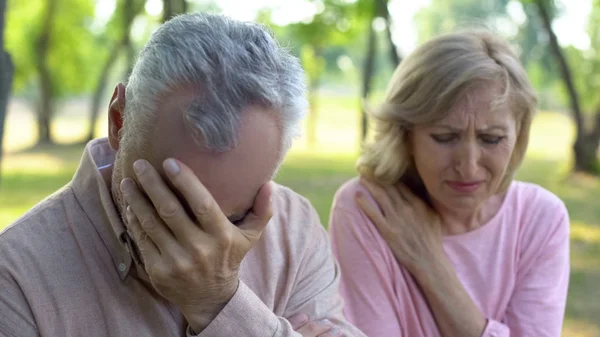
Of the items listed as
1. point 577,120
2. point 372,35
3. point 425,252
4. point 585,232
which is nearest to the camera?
point 425,252

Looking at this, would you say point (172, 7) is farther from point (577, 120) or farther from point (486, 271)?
point (577, 120)

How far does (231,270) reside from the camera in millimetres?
1641

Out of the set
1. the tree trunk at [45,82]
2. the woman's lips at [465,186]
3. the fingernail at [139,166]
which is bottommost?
the tree trunk at [45,82]

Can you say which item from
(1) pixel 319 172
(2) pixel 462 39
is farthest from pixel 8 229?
(1) pixel 319 172

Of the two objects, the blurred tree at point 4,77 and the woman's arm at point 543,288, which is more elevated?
the blurred tree at point 4,77

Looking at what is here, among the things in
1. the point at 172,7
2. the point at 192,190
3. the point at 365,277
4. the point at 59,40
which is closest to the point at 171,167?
the point at 192,190

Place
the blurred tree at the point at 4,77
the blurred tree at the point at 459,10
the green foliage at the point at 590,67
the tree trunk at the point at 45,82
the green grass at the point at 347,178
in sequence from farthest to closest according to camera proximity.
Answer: the blurred tree at the point at 459,10, the tree trunk at the point at 45,82, the green foliage at the point at 590,67, the green grass at the point at 347,178, the blurred tree at the point at 4,77

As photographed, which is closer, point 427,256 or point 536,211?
point 427,256

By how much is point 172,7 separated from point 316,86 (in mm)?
25286

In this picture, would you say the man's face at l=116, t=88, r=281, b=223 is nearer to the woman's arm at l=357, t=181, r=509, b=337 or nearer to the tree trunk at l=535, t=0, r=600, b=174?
the woman's arm at l=357, t=181, r=509, b=337

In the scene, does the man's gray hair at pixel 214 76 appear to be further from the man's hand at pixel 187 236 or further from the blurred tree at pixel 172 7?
the blurred tree at pixel 172 7

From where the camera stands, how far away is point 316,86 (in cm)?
3219

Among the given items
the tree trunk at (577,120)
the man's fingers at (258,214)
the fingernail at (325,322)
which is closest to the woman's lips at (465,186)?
the fingernail at (325,322)

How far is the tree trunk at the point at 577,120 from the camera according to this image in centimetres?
1440
